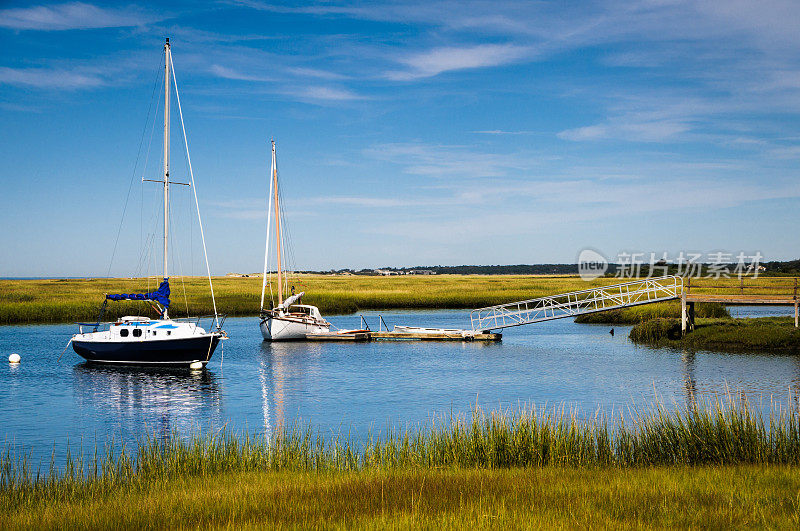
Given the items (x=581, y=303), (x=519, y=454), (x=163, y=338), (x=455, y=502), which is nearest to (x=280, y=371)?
(x=163, y=338)

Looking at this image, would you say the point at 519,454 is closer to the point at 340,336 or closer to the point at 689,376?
the point at 689,376

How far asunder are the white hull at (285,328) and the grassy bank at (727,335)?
23.9 m

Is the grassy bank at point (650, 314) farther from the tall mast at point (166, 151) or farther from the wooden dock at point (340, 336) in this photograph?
the tall mast at point (166, 151)

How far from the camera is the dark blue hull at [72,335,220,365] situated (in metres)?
38.2

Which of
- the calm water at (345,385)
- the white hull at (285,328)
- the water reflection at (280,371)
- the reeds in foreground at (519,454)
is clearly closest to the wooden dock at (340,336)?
the white hull at (285,328)

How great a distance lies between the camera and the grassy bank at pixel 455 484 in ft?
35.4

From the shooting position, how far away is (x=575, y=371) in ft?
120

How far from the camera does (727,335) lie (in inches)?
1667

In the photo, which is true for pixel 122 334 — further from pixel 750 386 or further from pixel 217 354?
pixel 750 386

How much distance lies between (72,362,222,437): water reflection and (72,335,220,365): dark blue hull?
549 millimetres

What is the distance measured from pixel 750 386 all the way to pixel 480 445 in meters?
18.1

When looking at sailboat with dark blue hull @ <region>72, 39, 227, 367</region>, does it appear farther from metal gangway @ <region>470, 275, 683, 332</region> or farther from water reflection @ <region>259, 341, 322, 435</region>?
metal gangway @ <region>470, 275, 683, 332</region>

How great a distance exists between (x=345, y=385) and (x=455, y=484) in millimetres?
20632

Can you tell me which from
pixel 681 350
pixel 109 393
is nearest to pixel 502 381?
pixel 681 350
